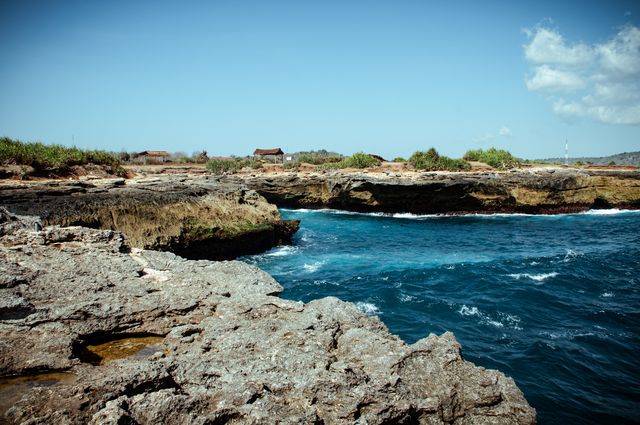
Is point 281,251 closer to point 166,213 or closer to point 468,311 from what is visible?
point 166,213

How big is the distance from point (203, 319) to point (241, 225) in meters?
17.4

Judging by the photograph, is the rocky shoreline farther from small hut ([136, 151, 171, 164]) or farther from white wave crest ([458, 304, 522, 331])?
small hut ([136, 151, 171, 164])

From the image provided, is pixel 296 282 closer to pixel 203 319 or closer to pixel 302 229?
pixel 203 319

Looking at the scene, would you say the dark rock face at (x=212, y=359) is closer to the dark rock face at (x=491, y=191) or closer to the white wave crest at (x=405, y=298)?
the white wave crest at (x=405, y=298)

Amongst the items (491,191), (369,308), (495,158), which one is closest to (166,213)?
(369,308)

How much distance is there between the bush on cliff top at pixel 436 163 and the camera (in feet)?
177

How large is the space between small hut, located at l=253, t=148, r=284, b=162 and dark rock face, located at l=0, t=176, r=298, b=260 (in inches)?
2235

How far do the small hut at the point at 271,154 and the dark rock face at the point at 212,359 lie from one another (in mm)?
76112

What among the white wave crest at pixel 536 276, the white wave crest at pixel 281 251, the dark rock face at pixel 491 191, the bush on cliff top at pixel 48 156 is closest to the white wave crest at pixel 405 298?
the white wave crest at pixel 536 276

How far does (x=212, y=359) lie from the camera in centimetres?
559

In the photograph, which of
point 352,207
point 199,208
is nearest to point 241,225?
point 199,208

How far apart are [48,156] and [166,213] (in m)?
14.8

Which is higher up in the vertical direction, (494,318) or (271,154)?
(271,154)

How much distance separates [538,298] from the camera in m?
16.3
